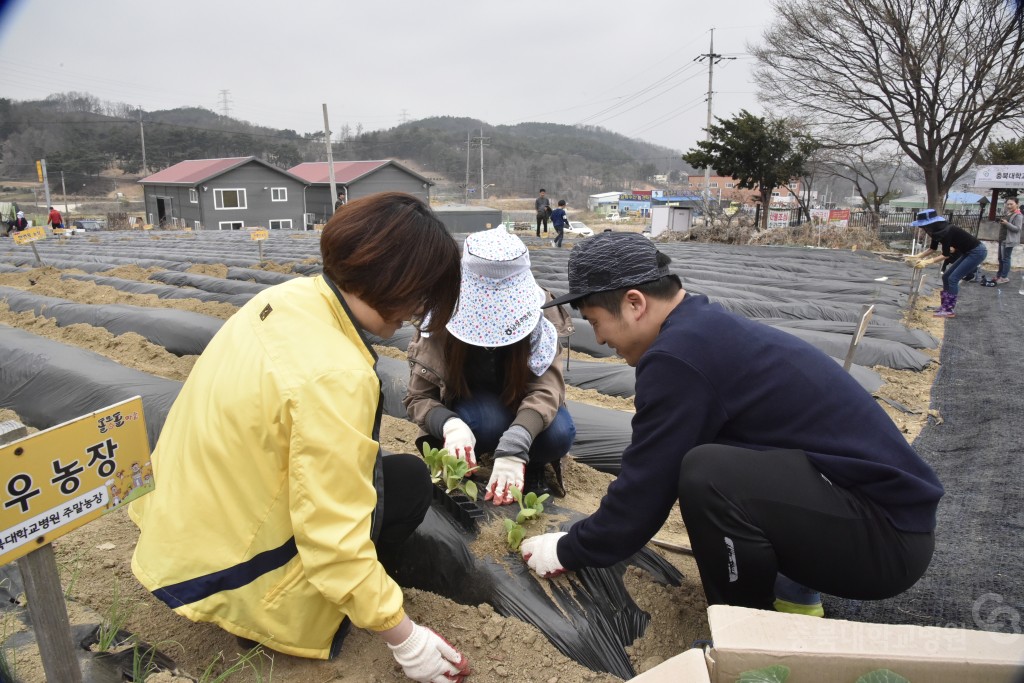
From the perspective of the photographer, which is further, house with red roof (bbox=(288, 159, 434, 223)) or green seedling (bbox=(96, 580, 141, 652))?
house with red roof (bbox=(288, 159, 434, 223))

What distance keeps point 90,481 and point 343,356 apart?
0.50 m

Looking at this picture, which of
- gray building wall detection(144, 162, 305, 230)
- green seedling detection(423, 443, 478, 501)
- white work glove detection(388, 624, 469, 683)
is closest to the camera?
white work glove detection(388, 624, 469, 683)

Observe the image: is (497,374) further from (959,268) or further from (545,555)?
(959,268)

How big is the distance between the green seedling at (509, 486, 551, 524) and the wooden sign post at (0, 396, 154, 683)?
1043 mm

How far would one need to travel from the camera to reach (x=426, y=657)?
134cm

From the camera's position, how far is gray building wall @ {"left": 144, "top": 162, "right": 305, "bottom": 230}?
26.9m

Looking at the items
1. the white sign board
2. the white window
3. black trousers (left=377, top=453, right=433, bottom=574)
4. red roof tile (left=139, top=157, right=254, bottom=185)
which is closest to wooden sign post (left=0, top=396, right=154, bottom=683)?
black trousers (left=377, top=453, right=433, bottom=574)

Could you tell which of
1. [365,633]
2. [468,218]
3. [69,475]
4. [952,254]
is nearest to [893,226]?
[952,254]

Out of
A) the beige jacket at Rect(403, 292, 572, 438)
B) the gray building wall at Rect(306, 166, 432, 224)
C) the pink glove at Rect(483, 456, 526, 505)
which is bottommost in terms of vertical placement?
the pink glove at Rect(483, 456, 526, 505)

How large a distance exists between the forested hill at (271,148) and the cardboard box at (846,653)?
33.7m

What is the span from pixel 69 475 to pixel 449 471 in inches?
43.8

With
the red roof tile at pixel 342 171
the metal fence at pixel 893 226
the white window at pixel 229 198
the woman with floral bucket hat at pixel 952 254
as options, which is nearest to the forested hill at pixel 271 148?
the white window at pixel 229 198

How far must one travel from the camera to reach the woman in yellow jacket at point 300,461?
1198 mm

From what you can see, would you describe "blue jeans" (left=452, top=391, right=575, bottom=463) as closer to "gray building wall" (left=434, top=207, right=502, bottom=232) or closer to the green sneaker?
the green sneaker
